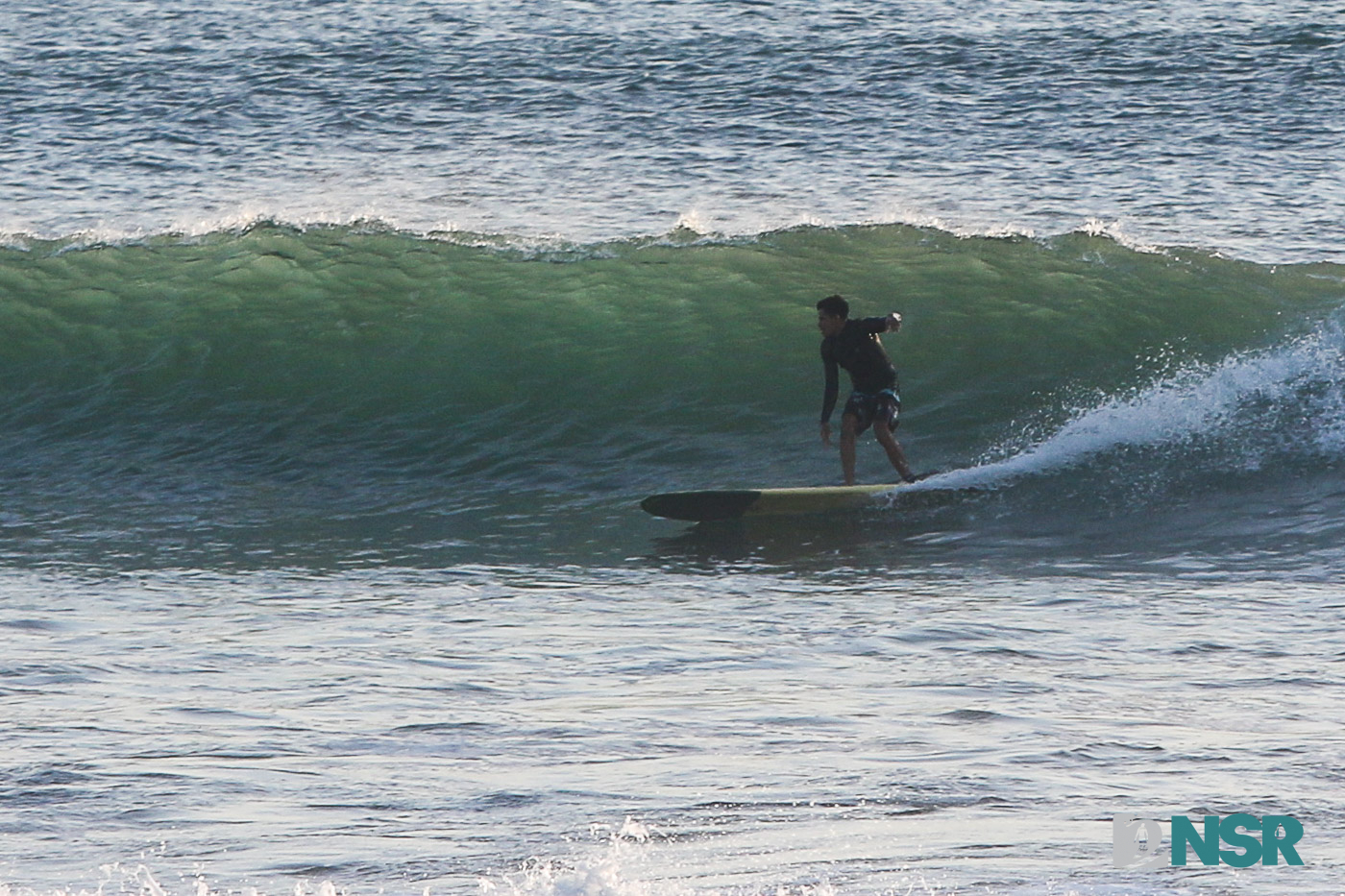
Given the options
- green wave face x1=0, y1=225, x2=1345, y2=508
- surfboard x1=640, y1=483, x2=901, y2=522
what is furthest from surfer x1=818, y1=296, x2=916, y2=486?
green wave face x1=0, y1=225, x2=1345, y2=508

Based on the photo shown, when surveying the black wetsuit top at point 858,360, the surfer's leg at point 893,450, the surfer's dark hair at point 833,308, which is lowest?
the surfer's leg at point 893,450

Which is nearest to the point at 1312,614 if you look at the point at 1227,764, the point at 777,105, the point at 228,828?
the point at 1227,764

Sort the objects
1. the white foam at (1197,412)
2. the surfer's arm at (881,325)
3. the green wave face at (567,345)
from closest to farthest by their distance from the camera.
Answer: the surfer's arm at (881,325)
the white foam at (1197,412)
the green wave face at (567,345)

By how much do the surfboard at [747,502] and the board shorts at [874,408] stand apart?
46 centimetres

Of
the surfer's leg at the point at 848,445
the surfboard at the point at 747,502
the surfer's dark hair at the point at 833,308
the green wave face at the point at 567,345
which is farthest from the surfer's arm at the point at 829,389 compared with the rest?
the green wave face at the point at 567,345

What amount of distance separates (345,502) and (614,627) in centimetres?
375

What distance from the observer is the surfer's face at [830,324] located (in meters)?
10.0

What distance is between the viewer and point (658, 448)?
38.9 ft

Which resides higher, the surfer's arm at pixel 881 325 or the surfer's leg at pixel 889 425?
the surfer's arm at pixel 881 325

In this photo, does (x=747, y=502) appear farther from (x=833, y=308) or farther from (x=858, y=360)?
(x=833, y=308)

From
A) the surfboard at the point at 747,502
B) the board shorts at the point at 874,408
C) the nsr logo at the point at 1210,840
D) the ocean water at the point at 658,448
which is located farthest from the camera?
the board shorts at the point at 874,408

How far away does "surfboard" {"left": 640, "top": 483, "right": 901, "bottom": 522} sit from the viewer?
9.69m

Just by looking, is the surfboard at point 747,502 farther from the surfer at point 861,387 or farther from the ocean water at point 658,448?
the surfer at point 861,387

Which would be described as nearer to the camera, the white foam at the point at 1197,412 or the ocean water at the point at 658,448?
the ocean water at the point at 658,448
